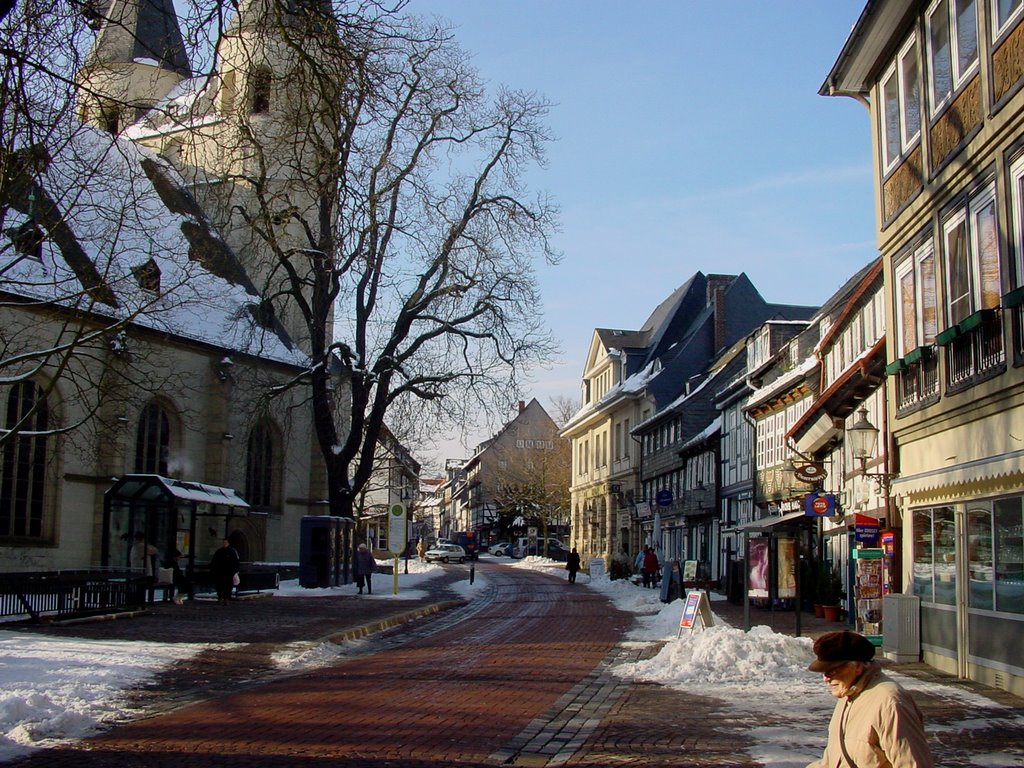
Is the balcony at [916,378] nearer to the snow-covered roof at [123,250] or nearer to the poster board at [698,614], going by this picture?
the poster board at [698,614]

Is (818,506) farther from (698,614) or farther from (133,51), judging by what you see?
(133,51)

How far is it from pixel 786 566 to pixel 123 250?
1357 cm

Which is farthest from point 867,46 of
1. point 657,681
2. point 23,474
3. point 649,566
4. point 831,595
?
point 23,474

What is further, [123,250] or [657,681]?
[123,250]

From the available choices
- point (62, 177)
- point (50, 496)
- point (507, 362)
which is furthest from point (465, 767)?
point (50, 496)

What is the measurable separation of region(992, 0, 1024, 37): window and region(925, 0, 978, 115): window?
63 cm

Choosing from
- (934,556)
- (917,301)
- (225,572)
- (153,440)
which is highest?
(917,301)

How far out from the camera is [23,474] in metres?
36.1

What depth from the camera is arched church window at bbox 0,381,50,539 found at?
35.2 m

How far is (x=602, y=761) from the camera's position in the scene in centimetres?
927

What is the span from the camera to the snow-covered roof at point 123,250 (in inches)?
567

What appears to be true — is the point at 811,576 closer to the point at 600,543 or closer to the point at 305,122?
the point at 305,122

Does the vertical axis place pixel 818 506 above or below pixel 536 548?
above

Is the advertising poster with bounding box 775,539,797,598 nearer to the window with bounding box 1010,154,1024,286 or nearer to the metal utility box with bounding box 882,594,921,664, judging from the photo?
the metal utility box with bounding box 882,594,921,664
